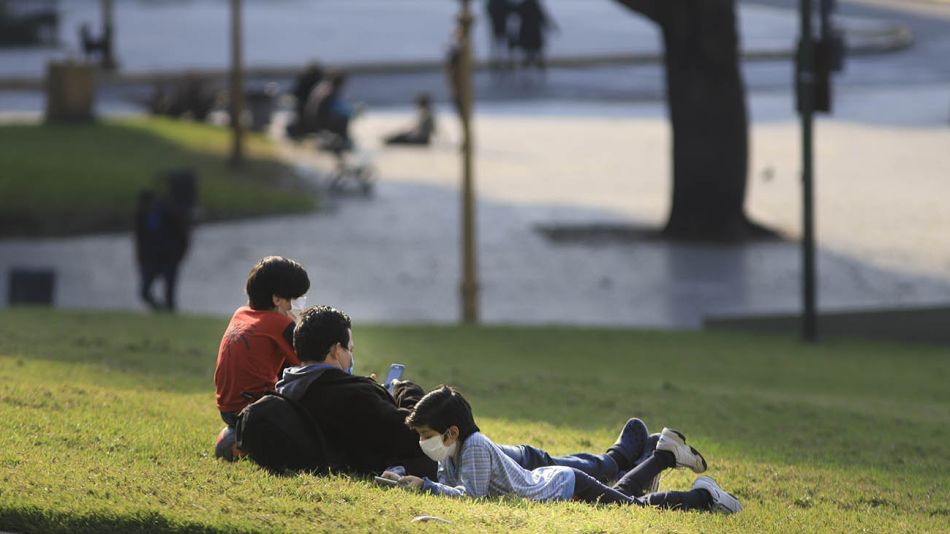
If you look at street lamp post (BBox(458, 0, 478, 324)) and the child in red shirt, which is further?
street lamp post (BBox(458, 0, 478, 324))

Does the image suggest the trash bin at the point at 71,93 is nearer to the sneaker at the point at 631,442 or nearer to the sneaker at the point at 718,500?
the sneaker at the point at 631,442

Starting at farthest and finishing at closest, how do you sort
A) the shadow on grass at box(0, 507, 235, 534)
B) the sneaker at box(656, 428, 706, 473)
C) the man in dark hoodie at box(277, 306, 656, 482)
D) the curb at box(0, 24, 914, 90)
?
1. the curb at box(0, 24, 914, 90)
2. the sneaker at box(656, 428, 706, 473)
3. the man in dark hoodie at box(277, 306, 656, 482)
4. the shadow on grass at box(0, 507, 235, 534)

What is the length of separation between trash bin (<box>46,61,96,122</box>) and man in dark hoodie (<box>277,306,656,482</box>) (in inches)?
998

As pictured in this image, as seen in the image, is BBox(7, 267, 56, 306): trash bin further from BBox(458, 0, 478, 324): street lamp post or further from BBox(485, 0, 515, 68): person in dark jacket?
BBox(485, 0, 515, 68): person in dark jacket

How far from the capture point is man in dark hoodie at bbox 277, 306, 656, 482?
23.5 ft

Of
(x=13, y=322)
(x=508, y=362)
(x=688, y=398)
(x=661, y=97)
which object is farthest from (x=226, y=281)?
(x=661, y=97)

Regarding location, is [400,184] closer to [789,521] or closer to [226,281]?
[226,281]

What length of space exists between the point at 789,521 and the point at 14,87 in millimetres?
35157

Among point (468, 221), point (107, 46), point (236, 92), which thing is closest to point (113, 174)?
point (236, 92)

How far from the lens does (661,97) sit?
38.3 metres

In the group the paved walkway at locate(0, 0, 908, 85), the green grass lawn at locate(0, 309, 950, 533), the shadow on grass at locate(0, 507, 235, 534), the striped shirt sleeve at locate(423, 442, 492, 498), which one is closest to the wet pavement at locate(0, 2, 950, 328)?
the green grass lawn at locate(0, 309, 950, 533)

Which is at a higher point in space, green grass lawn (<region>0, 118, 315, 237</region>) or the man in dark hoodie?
the man in dark hoodie

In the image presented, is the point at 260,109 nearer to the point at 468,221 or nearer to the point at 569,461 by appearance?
the point at 468,221

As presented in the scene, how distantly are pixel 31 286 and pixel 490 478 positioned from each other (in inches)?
482
